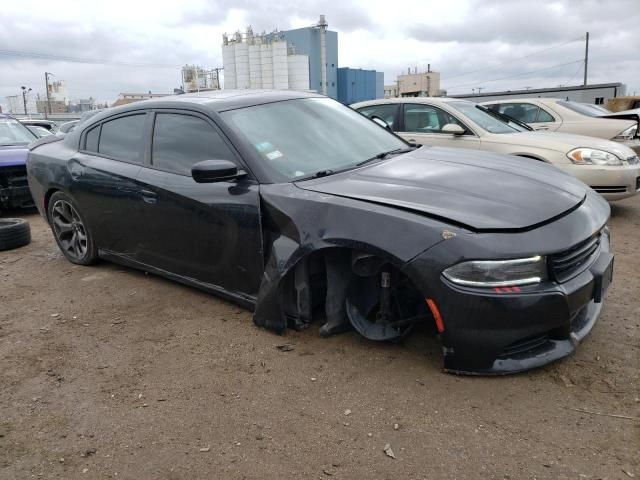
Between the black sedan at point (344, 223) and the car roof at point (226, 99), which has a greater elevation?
the car roof at point (226, 99)

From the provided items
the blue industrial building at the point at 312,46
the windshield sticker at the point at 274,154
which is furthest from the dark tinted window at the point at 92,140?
the blue industrial building at the point at 312,46

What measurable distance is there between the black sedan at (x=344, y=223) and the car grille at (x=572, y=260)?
0.04 feet

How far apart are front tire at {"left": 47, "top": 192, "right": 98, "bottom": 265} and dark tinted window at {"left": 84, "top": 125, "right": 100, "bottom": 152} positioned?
1.66 ft

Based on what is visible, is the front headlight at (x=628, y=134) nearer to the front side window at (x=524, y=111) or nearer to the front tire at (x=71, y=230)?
the front side window at (x=524, y=111)

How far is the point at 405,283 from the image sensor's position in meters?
2.81

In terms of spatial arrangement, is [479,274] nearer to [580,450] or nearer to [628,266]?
[580,450]

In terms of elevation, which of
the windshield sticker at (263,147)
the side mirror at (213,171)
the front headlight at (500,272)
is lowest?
the front headlight at (500,272)

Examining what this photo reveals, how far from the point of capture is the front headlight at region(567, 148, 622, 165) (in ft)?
19.3

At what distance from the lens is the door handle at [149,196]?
3.74 m

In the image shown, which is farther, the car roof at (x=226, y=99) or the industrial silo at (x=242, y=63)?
the industrial silo at (x=242, y=63)

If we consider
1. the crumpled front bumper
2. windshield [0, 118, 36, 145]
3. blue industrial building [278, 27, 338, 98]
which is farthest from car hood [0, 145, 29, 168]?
blue industrial building [278, 27, 338, 98]

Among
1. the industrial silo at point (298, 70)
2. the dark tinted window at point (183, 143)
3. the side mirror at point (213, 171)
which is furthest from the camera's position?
the industrial silo at point (298, 70)

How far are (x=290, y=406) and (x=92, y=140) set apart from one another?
321 cm

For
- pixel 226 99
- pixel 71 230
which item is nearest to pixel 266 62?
pixel 71 230
